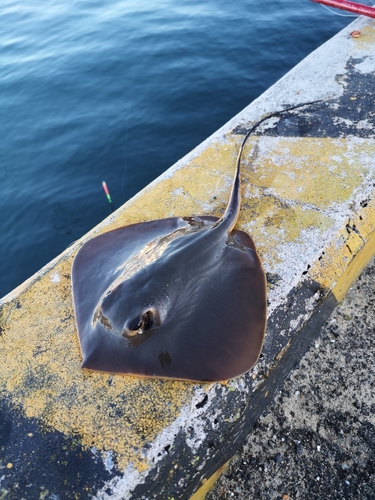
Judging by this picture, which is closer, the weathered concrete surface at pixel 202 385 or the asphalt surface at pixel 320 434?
the weathered concrete surface at pixel 202 385

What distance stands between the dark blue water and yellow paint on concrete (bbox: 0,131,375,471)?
2.57 m

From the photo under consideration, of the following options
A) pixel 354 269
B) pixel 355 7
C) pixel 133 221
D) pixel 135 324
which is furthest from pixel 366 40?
pixel 135 324

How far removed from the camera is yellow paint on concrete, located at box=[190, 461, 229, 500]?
2.00 metres

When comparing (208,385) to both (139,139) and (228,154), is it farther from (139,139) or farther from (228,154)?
(139,139)

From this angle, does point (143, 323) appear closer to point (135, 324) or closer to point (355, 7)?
point (135, 324)

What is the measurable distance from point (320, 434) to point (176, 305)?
1.30 metres

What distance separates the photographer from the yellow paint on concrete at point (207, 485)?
2.00 metres

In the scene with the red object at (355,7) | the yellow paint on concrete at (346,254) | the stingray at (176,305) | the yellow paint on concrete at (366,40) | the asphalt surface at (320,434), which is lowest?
the asphalt surface at (320,434)

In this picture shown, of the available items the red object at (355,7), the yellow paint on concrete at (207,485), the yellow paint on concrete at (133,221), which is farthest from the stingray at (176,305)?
the red object at (355,7)

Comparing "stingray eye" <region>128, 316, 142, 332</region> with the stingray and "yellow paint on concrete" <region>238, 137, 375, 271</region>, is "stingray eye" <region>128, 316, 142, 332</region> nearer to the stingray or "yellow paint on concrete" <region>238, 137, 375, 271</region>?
the stingray

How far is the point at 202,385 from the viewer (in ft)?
6.45

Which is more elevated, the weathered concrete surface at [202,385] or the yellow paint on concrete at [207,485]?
the weathered concrete surface at [202,385]

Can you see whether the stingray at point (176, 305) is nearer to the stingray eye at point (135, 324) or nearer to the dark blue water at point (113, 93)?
the stingray eye at point (135, 324)

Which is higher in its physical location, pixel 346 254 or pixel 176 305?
pixel 176 305
